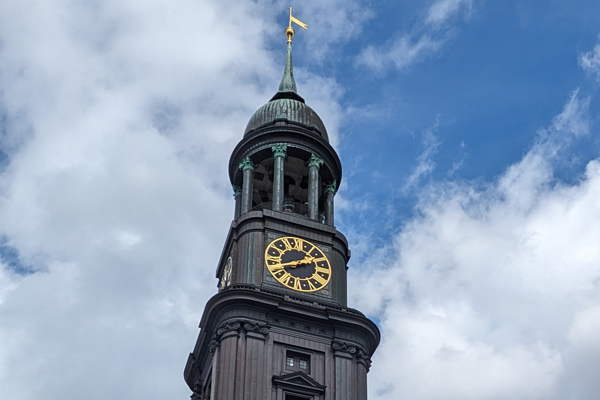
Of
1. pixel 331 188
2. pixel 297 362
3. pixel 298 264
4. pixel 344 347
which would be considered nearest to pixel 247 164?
pixel 331 188

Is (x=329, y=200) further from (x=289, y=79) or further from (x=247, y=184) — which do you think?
(x=289, y=79)

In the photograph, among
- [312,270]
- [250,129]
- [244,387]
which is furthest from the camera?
[250,129]

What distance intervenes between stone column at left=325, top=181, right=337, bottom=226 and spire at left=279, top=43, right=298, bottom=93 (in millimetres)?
9674

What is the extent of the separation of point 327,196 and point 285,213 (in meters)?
5.99

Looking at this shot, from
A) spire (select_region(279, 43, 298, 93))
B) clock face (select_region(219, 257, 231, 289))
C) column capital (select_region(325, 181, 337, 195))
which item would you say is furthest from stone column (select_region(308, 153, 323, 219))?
spire (select_region(279, 43, 298, 93))

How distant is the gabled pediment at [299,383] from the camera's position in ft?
197

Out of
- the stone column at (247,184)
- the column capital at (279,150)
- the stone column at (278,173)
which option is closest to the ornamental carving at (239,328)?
the stone column at (278,173)

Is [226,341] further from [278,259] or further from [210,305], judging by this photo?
[278,259]

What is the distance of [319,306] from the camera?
210 feet

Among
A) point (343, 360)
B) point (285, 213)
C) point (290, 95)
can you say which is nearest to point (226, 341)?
point (343, 360)

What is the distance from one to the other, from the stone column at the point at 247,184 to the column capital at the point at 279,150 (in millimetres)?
1987

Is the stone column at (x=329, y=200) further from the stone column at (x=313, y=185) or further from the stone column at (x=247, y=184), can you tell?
the stone column at (x=247, y=184)

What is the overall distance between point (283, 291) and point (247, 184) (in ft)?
35.9

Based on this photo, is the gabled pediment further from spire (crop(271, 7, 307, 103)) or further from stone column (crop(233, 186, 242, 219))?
spire (crop(271, 7, 307, 103))
